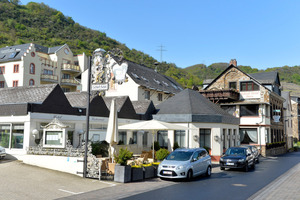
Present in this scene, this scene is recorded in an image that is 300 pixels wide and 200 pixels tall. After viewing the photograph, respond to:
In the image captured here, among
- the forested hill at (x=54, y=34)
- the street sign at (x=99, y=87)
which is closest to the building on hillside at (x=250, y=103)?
the street sign at (x=99, y=87)

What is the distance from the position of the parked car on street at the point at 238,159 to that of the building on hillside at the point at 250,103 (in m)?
17.4

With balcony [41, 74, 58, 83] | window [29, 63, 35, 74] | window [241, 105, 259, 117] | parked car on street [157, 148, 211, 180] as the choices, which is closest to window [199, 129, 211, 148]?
parked car on street [157, 148, 211, 180]

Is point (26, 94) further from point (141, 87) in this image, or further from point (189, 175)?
point (141, 87)

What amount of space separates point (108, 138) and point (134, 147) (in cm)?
941

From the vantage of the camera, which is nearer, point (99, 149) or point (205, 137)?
point (99, 149)

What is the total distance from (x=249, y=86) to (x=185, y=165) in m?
27.8

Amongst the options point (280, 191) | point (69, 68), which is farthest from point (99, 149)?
point (69, 68)

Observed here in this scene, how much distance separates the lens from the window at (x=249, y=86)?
128ft

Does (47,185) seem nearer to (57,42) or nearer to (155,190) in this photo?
(155,190)

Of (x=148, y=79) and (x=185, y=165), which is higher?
(x=148, y=79)

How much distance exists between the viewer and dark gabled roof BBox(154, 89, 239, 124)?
25766 millimetres

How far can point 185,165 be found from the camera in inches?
582

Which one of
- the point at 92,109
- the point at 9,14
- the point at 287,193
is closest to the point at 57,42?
the point at 9,14

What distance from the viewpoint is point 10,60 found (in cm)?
4888
